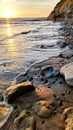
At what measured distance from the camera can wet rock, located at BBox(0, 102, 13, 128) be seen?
5291mm

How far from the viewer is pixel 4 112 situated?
5.72m

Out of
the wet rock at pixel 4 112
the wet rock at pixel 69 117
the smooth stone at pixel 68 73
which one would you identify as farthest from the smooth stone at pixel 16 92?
the wet rock at pixel 69 117

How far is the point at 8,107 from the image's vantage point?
5980 mm

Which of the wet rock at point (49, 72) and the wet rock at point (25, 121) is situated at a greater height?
the wet rock at point (49, 72)

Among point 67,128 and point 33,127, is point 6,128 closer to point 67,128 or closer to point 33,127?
point 33,127

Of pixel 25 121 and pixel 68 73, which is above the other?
pixel 68 73

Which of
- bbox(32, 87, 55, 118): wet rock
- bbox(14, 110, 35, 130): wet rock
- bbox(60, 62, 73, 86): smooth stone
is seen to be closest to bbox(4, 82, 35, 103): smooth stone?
bbox(32, 87, 55, 118): wet rock

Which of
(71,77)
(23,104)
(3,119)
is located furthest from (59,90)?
(3,119)

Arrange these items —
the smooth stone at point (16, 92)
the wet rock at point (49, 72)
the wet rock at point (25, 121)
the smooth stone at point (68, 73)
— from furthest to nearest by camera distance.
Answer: the wet rock at point (49, 72) < the smooth stone at point (68, 73) < the smooth stone at point (16, 92) < the wet rock at point (25, 121)

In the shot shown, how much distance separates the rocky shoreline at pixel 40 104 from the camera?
5039mm

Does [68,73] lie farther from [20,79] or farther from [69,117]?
[69,117]

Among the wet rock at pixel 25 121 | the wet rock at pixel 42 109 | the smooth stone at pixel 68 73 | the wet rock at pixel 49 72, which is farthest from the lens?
the wet rock at pixel 49 72

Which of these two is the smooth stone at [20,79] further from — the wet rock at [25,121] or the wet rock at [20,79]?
the wet rock at [25,121]

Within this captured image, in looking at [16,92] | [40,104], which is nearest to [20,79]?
[16,92]
